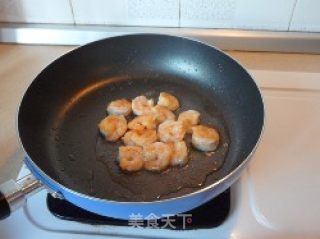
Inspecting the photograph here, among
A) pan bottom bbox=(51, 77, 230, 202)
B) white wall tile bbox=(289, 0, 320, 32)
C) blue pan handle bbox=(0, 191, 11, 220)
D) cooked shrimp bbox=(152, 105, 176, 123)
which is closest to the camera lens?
blue pan handle bbox=(0, 191, 11, 220)

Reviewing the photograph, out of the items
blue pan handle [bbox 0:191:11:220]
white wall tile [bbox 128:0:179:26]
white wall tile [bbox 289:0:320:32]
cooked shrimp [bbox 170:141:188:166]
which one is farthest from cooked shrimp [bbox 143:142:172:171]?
white wall tile [bbox 289:0:320:32]

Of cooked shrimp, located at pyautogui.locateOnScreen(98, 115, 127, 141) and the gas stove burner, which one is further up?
cooked shrimp, located at pyautogui.locateOnScreen(98, 115, 127, 141)

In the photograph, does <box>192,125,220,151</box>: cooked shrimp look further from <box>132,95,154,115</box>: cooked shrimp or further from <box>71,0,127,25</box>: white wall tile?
<box>71,0,127,25</box>: white wall tile

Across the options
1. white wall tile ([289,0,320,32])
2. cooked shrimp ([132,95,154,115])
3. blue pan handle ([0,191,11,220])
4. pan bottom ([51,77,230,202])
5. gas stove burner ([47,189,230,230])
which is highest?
white wall tile ([289,0,320,32])

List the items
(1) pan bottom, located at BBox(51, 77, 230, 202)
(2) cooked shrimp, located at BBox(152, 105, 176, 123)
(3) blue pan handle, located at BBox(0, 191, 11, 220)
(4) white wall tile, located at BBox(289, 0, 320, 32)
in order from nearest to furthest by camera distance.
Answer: (3) blue pan handle, located at BBox(0, 191, 11, 220) < (1) pan bottom, located at BBox(51, 77, 230, 202) < (2) cooked shrimp, located at BBox(152, 105, 176, 123) < (4) white wall tile, located at BBox(289, 0, 320, 32)

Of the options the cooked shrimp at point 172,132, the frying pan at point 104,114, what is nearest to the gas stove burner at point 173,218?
the frying pan at point 104,114

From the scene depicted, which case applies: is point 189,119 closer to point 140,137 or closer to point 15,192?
point 140,137

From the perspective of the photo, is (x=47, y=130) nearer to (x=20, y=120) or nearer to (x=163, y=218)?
A: (x=20, y=120)
